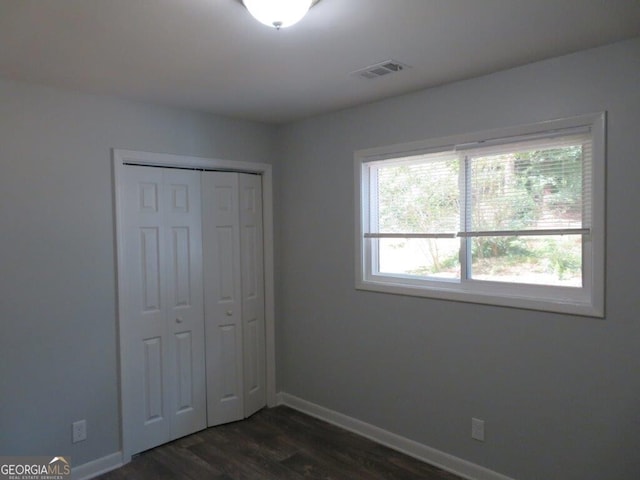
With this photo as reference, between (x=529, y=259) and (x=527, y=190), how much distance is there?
397 mm

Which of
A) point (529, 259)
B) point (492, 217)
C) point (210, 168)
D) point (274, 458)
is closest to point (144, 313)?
point (210, 168)

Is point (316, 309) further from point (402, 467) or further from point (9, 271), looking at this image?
point (9, 271)

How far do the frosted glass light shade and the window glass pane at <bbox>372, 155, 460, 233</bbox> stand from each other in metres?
1.56

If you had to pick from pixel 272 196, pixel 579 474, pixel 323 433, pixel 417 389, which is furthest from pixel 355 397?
pixel 272 196

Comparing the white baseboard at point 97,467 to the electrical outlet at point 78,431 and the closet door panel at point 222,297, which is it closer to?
the electrical outlet at point 78,431

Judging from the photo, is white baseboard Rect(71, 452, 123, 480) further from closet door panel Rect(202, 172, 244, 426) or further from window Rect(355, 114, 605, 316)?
window Rect(355, 114, 605, 316)

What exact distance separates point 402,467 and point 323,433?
72 cm

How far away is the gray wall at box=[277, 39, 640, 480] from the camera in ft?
7.27

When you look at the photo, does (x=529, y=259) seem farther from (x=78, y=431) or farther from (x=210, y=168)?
(x=78, y=431)

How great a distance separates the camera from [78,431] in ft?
9.39

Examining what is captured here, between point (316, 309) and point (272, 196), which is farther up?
point (272, 196)

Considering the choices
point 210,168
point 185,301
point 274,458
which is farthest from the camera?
point 210,168

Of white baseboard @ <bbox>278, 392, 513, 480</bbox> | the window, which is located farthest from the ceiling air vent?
white baseboard @ <bbox>278, 392, 513, 480</bbox>

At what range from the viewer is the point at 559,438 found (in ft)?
7.97
